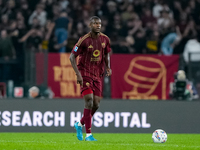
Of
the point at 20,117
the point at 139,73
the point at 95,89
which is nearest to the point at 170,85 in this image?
the point at 139,73

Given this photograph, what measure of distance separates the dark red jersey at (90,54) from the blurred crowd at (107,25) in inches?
262

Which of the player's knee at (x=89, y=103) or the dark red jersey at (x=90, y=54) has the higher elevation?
the dark red jersey at (x=90, y=54)

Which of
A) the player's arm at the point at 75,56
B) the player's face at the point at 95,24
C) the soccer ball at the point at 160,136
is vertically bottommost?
the soccer ball at the point at 160,136

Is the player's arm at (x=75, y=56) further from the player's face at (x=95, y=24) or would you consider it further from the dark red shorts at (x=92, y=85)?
the player's face at (x=95, y=24)

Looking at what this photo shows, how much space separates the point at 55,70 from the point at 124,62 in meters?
1.99

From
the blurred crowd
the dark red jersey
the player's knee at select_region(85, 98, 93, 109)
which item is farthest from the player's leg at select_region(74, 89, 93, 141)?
the blurred crowd

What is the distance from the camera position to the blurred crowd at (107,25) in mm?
16578

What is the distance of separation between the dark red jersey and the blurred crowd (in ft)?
21.8

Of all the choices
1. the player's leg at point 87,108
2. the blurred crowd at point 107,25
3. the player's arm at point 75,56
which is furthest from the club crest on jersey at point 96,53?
the blurred crowd at point 107,25

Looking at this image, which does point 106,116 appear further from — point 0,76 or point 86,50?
point 0,76

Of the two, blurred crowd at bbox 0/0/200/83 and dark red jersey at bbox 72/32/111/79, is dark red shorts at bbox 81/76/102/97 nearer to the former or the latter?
dark red jersey at bbox 72/32/111/79

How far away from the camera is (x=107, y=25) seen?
57.4 feet

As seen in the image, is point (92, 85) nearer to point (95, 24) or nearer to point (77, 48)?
point (77, 48)

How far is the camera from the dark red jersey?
30.3 feet
